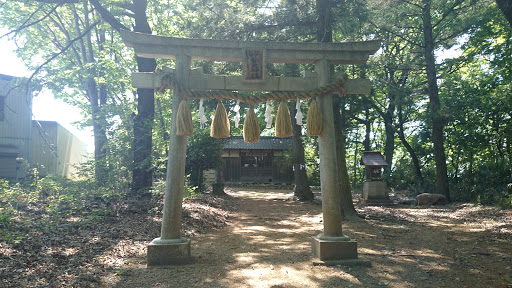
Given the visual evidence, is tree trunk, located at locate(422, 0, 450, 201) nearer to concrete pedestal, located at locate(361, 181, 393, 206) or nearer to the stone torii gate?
concrete pedestal, located at locate(361, 181, 393, 206)

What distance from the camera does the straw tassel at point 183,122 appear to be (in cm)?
474

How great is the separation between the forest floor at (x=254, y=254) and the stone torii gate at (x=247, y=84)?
0.31 meters

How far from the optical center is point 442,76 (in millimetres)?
15562

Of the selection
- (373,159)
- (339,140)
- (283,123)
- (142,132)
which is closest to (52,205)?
(142,132)

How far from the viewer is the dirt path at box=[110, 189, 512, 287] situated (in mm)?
4152

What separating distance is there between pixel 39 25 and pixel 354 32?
53.3 ft

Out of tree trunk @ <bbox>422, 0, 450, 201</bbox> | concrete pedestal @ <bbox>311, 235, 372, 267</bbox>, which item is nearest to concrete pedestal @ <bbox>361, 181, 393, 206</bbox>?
tree trunk @ <bbox>422, 0, 450, 201</bbox>

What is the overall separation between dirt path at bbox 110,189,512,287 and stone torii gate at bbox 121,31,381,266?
33 centimetres

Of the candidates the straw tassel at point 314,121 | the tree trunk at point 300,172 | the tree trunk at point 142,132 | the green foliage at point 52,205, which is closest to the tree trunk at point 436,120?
the tree trunk at point 300,172

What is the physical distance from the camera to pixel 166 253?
15.5 ft

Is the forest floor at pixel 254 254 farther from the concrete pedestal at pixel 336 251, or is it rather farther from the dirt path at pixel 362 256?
the concrete pedestal at pixel 336 251

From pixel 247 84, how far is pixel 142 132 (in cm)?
637

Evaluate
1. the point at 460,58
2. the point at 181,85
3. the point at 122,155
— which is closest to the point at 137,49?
the point at 181,85

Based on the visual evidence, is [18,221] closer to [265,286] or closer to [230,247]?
[230,247]
